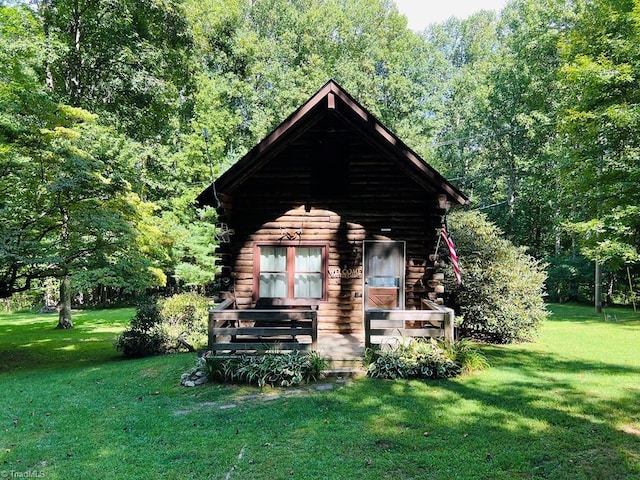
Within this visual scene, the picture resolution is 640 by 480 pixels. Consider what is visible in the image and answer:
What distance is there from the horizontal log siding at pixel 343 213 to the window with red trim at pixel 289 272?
235 millimetres

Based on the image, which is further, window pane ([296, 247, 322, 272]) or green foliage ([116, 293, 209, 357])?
green foliage ([116, 293, 209, 357])

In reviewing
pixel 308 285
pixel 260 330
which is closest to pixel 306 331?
pixel 260 330

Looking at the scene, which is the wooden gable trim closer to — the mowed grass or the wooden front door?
the wooden front door

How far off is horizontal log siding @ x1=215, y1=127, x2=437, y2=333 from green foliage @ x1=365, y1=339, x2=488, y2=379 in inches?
104

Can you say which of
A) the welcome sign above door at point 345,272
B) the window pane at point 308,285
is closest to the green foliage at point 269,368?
the window pane at point 308,285

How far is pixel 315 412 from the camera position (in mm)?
6340

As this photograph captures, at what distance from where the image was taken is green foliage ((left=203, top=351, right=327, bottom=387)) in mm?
7859

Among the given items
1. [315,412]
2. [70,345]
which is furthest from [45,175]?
[315,412]

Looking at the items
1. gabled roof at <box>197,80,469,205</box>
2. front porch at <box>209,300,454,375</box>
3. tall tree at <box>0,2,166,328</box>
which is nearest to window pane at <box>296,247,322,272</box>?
gabled roof at <box>197,80,469,205</box>

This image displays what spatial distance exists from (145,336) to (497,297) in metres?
10.9

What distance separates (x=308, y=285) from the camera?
444 inches

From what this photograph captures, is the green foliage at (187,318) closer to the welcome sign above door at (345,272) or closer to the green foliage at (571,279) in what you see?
the welcome sign above door at (345,272)

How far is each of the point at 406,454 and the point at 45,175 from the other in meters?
12.3

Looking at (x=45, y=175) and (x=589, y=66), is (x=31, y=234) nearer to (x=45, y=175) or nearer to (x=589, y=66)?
(x=45, y=175)
